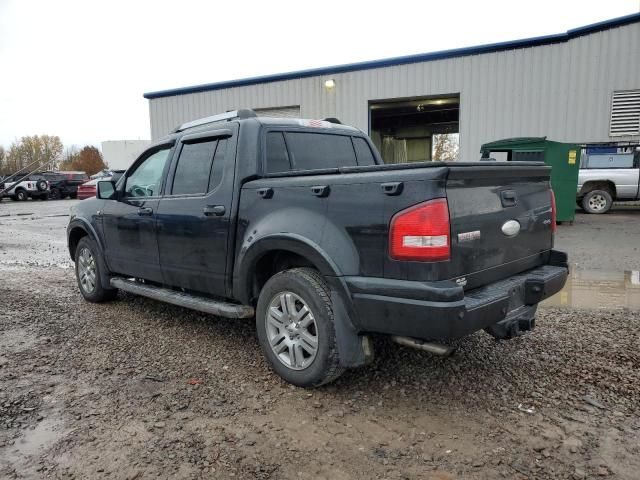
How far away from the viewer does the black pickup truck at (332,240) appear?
2.76 metres

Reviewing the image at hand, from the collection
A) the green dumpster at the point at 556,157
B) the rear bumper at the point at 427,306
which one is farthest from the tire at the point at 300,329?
the green dumpster at the point at 556,157

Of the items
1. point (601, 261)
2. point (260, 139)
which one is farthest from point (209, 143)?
point (601, 261)

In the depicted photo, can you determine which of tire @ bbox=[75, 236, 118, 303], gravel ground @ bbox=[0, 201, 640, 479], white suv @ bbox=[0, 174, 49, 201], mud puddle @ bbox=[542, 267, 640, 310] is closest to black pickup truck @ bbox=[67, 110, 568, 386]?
gravel ground @ bbox=[0, 201, 640, 479]

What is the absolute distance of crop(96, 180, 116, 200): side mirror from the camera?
16.8 ft

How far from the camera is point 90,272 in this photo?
573 cm

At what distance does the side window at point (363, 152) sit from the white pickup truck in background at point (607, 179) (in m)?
12.0

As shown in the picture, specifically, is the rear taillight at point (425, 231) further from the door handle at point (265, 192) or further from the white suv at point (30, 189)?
the white suv at point (30, 189)

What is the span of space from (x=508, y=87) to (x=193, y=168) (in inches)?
518

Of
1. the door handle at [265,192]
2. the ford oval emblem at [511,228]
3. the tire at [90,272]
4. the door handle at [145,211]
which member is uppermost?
the door handle at [265,192]

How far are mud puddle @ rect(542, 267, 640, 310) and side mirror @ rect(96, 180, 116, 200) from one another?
15.6 feet

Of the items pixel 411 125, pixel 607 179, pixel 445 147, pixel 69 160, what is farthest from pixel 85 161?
pixel 607 179

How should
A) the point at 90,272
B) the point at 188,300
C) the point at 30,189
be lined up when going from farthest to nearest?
the point at 30,189, the point at 90,272, the point at 188,300

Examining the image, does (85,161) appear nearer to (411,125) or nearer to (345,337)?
(411,125)

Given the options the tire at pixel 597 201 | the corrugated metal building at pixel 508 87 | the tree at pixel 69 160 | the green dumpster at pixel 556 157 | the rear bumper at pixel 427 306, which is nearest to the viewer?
the rear bumper at pixel 427 306
